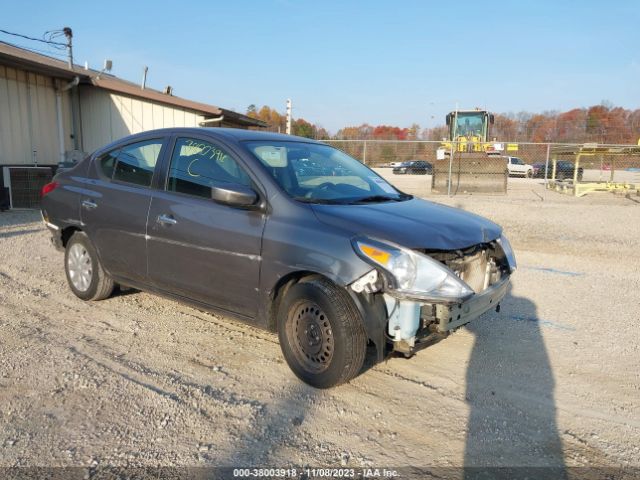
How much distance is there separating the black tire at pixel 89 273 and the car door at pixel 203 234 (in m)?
0.94

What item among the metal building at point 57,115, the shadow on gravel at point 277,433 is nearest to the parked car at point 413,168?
the metal building at point 57,115

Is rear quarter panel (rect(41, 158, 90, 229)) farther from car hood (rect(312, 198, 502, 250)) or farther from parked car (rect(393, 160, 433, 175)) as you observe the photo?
parked car (rect(393, 160, 433, 175))

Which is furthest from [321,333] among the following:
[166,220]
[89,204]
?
[89,204]

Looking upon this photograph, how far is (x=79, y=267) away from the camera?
5082mm

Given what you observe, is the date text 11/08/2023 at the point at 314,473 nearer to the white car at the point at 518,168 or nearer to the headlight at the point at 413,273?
the headlight at the point at 413,273

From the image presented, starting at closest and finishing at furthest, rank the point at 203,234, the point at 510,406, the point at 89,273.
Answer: the point at 510,406 → the point at 203,234 → the point at 89,273

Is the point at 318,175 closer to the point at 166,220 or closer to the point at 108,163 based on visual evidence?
the point at 166,220

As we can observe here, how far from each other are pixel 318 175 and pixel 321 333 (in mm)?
1367

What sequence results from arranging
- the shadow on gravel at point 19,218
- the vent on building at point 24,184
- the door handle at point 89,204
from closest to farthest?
the door handle at point 89,204 → the shadow on gravel at point 19,218 → the vent on building at point 24,184

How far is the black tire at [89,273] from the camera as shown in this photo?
4.86 meters

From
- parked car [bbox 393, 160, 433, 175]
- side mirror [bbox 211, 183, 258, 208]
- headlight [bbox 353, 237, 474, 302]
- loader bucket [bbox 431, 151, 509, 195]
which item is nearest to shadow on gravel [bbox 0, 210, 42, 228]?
side mirror [bbox 211, 183, 258, 208]

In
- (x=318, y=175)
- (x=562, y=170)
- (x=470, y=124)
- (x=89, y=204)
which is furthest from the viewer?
(x=562, y=170)

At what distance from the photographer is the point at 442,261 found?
3246 millimetres

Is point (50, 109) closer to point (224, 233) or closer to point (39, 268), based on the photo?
point (39, 268)
